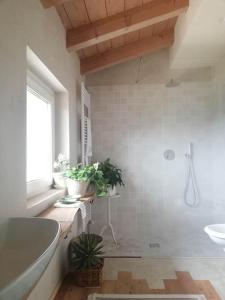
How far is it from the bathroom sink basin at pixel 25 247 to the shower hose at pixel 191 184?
2.88m

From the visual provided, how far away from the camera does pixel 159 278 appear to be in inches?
98.6

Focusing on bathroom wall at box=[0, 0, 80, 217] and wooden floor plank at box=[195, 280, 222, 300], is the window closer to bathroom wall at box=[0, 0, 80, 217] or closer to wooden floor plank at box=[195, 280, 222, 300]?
bathroom wall at box=[0, 0, 80, 217]

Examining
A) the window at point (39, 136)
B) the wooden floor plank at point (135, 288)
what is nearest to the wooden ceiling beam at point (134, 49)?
the window at point (39, 136)

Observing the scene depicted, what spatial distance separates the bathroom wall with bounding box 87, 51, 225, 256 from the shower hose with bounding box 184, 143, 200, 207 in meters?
0.06

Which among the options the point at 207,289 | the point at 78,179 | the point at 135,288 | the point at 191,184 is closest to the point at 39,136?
the point at 78,179

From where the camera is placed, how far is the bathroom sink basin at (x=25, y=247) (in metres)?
0.69

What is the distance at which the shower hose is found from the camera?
12.1ft

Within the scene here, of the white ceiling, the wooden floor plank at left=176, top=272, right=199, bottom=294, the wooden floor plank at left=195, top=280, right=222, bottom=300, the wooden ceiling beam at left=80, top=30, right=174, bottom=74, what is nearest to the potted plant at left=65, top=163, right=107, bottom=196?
the wooden floor plank at left=176, top=272, right=199, bottom=294

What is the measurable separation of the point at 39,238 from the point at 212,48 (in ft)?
9.28

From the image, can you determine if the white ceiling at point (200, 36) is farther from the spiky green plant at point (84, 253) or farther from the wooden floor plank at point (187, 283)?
the wooden floor plank at point (187, 283)

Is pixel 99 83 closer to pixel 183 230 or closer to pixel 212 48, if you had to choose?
pixel 212 48

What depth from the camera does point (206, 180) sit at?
146 inches

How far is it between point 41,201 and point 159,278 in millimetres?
1380

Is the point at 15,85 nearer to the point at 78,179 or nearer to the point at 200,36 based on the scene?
the point at 78,179
